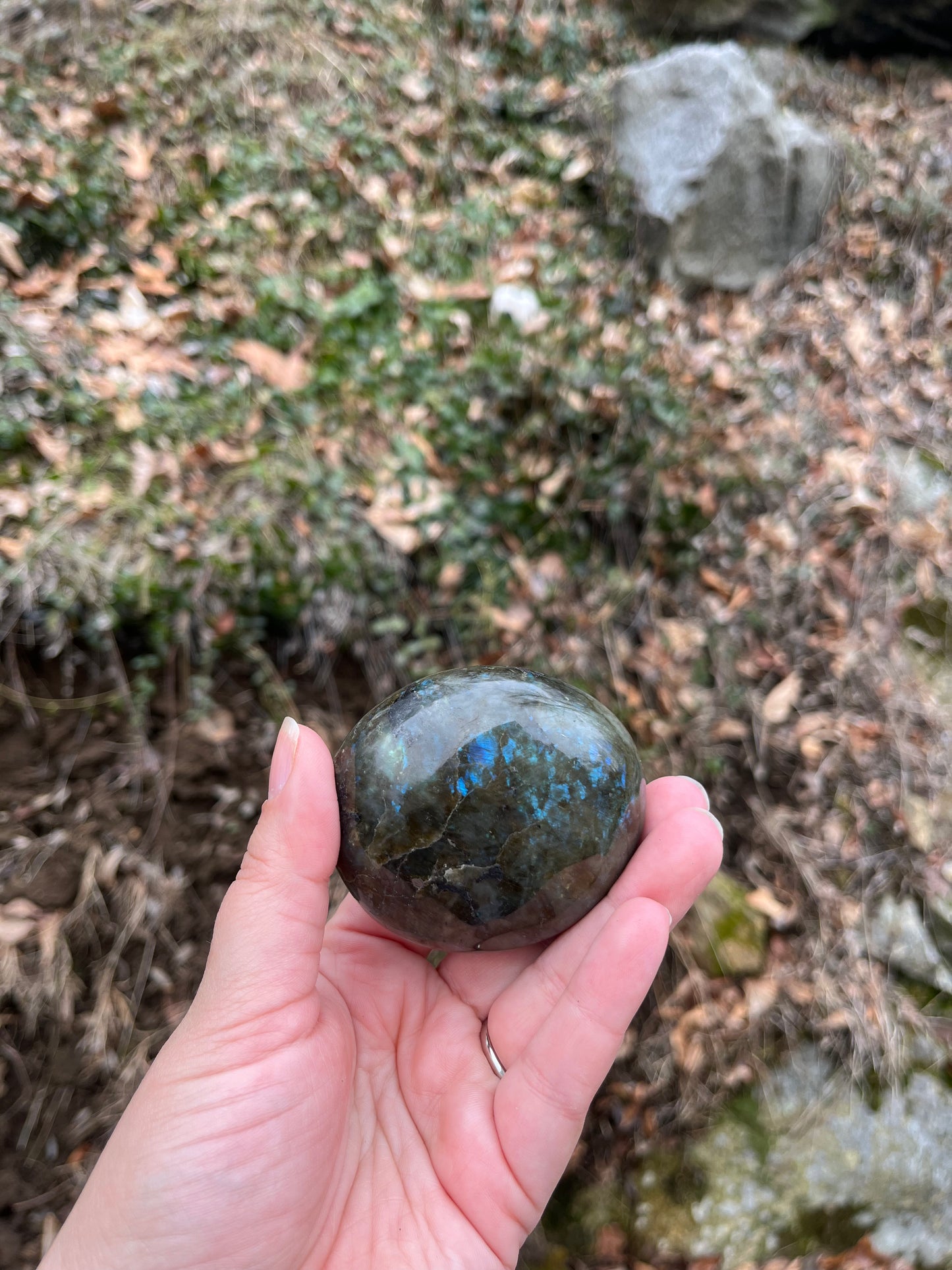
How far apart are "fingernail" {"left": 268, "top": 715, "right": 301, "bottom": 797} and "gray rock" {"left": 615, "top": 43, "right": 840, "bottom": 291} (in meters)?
3.71

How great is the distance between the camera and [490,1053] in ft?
5.74

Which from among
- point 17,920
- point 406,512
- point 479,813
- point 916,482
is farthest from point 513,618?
point 916,482

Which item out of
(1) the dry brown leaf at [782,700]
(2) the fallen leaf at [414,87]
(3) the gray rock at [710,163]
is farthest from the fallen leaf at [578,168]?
(1) the dry brown leaf at [782,700]

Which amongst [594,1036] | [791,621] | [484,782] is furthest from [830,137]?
[594,1036]

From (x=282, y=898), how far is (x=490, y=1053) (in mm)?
658

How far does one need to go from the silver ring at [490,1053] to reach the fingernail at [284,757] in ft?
2.54

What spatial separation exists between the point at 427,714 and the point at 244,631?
3.94 feet

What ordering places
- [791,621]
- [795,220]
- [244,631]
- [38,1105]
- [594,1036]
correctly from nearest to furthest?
[594,1036] < [38,1105] < [244,631] < [791,621] < [795,220]

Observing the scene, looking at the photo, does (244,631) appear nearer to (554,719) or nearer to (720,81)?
(554,719)

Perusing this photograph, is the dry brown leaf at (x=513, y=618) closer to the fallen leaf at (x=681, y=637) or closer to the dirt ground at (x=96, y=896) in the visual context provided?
the fallen leaf at (x=681, y=637)

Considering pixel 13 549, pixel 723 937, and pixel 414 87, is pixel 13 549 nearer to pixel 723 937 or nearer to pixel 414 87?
pixel 723 937

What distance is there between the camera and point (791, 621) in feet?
10.5

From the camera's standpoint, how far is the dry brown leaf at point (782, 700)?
9.78 ft

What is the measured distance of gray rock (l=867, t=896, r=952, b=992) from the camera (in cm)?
283
